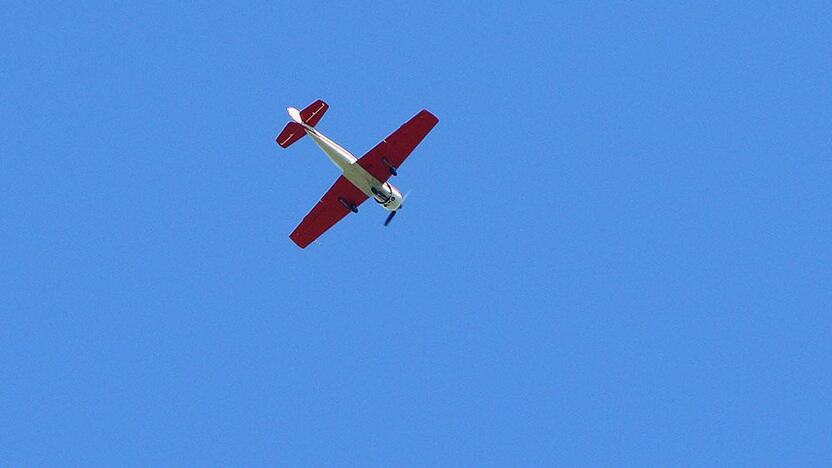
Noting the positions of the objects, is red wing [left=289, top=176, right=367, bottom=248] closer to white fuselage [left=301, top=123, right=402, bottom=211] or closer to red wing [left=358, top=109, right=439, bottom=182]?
white fuselage [left=301, top=123, right=402, bottom=211]

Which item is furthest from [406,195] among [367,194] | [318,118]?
[318,118]

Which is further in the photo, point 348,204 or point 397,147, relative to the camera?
point 348,204

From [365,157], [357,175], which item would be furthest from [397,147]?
[357,175]

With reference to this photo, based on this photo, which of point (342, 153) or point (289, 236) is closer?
point (342, 153)

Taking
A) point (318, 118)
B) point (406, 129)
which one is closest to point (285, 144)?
point (318, 118)

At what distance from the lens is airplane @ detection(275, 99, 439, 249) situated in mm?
53719

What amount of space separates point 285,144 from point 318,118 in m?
1.92

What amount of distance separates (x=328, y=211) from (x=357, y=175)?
148 inches

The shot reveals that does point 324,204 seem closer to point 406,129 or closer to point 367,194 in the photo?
point 367,194

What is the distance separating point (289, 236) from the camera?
59062mm

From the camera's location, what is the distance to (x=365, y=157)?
180 feet

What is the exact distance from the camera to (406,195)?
185 ft

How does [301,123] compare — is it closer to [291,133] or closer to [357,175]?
[291,133]

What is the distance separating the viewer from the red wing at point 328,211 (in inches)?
2267
